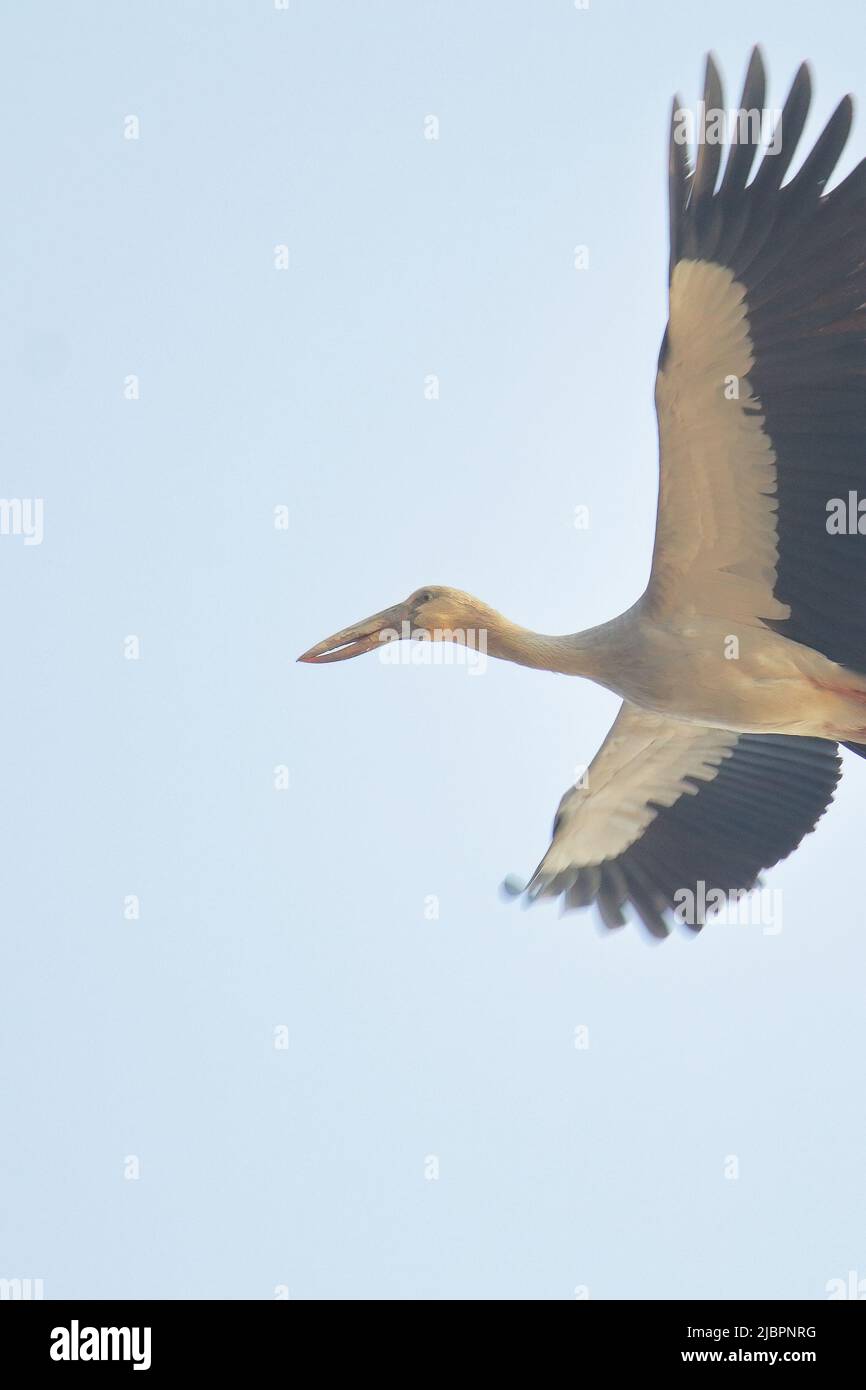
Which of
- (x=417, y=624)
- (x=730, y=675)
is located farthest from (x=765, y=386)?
(x=417, y=624)

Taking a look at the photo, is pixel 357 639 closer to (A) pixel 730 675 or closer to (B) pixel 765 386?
(A) pixel 730 675

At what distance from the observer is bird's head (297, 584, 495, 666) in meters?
10.4

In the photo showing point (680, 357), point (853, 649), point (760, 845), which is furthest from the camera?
point (760, 845)

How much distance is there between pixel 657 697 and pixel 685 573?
2.26 feet

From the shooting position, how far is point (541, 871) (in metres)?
11.7

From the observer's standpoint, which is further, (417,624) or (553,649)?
(417,624)

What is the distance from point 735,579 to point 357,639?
2231 mm

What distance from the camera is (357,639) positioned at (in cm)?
1062

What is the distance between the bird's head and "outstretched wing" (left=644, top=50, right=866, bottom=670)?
3.68 feet

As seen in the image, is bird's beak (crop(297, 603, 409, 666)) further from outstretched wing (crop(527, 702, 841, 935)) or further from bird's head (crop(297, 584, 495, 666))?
outstretched wing (crop(527, 702, 841, 935))

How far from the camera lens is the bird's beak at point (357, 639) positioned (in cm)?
1057

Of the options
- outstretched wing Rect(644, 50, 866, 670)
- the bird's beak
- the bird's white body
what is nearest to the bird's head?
the bird's beak
